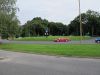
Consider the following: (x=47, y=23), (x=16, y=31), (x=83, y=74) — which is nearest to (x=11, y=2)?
(x=16, y=31)

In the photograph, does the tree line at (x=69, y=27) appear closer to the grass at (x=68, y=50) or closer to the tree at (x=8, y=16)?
the tree at (x=8, y=16)

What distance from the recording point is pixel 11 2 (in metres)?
56.7

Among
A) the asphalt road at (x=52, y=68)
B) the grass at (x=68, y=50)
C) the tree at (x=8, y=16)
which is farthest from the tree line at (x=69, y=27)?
the asphalt road at (x=52, y=68)

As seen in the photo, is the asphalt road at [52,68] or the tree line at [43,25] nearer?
the asphalt road at [52,68]

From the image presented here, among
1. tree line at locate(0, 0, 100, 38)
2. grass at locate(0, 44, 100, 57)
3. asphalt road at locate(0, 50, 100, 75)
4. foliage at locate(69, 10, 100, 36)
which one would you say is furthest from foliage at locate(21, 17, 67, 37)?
asphalt road at locate(0, 50, 100, 75)

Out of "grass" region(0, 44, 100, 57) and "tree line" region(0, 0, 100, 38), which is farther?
"tree line" region(0, 0, 100, 38)

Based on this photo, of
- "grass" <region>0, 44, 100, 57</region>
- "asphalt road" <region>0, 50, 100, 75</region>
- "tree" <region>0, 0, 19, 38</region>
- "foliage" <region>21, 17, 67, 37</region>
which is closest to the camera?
"asphalt road" <region>0, 50, 100, 75</region>

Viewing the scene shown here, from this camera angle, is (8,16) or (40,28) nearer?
(8,16)

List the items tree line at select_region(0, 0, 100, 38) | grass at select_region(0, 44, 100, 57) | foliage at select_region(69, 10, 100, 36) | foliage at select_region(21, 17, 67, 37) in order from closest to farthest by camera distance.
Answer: grass at select_region(0, 44, 100, 57) → tree line at select_region(0, 0, 100, 38) → foliage at select_region(69, 10, 100, 36) → foliage at select_region(21, 17, 67, 37)

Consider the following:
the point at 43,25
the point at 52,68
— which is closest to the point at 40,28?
the point at 43,25

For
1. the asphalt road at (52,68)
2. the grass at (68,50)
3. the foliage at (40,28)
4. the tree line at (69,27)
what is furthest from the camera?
the foliage at (40,28)

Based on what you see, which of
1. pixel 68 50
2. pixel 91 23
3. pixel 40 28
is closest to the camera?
pixel 68 50

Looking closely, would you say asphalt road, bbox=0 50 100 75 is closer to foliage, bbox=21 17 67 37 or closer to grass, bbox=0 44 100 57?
grass, bbox=0 44 100 57

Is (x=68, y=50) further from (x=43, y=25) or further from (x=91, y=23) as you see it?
(x=43, y=25)
